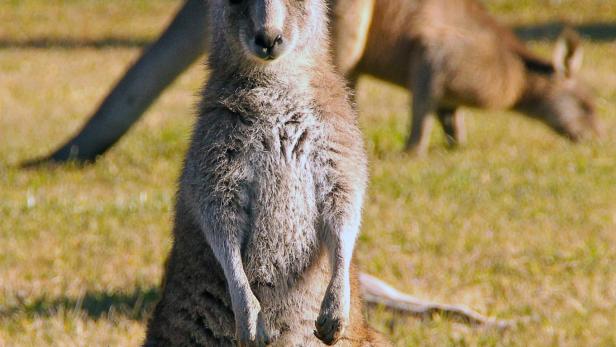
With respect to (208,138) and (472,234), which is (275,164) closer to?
(208,138)

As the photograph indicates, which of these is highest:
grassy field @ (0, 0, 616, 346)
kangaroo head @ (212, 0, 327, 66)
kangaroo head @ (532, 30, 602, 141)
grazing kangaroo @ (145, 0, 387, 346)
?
kangaroo head @ (212, 0, 327, 66)

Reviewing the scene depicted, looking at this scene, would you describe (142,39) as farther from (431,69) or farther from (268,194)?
(268,194)

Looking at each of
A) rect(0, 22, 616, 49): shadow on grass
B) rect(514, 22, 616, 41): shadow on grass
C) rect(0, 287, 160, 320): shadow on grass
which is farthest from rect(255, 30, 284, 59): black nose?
rect(514, 22, 616, 41): shadow on grass

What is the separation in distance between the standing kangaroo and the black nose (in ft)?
10.7

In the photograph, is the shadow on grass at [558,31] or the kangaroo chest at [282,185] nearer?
the kangaroo chest at [282,185]

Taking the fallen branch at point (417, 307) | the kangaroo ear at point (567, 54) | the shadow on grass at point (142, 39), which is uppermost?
the fallen branch at point (417, 307)

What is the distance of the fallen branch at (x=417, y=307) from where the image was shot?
15.0 ft

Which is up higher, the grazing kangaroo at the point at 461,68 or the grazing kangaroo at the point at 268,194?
the grazing kangaroo at the point at 268,194

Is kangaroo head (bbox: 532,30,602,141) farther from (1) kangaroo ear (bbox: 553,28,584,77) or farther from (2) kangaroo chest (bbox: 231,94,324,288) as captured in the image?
(2) kangaroo chest (bbox: 231,94,324,288)

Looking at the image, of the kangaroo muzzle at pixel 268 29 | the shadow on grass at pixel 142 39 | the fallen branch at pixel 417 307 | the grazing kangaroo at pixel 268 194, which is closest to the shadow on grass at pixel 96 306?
the fallen branch at pixel 417 307

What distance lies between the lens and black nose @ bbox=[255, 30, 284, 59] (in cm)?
298

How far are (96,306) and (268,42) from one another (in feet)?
6.94

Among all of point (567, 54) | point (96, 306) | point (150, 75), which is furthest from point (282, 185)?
point (567, 54)

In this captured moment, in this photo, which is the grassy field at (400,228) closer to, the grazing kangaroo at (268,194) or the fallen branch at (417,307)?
the fallen branch at (417,307)
